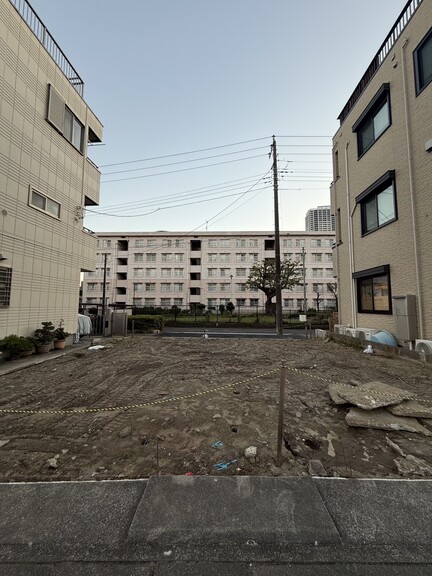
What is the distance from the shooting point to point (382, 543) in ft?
6.27

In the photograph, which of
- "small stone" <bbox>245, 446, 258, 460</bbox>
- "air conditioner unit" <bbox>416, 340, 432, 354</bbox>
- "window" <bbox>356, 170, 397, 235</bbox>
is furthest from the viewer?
"window" <bbox>356, 170, 397, 235</bbox>

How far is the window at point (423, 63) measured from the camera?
7.98m

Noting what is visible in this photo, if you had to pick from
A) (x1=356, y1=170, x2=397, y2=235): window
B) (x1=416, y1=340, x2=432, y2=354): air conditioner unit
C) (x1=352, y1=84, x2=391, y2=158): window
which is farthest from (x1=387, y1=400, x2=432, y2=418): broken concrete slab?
(x1=352, y1=84, x2=391, y2=158): window

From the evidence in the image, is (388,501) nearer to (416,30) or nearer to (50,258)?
(50,258)

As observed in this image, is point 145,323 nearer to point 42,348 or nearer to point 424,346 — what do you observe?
point 42,348

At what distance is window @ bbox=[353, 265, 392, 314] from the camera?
1007 cm

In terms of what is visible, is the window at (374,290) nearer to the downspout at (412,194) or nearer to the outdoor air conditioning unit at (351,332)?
the outdoor air conditioning unit at (351,332)

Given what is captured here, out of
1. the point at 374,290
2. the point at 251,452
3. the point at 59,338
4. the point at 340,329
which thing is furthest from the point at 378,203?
the point at 59,338

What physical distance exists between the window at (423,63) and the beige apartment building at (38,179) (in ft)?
44.0

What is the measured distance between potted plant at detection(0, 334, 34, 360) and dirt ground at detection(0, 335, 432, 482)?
1.34 metres

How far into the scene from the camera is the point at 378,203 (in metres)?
10.9

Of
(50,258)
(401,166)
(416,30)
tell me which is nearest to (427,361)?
(401,166)

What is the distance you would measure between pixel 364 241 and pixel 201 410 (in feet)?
36.3

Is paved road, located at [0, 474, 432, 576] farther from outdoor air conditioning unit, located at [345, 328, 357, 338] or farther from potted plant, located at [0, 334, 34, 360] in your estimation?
outdoor air conditioning unit, located at [345, 328, 357, 338]
